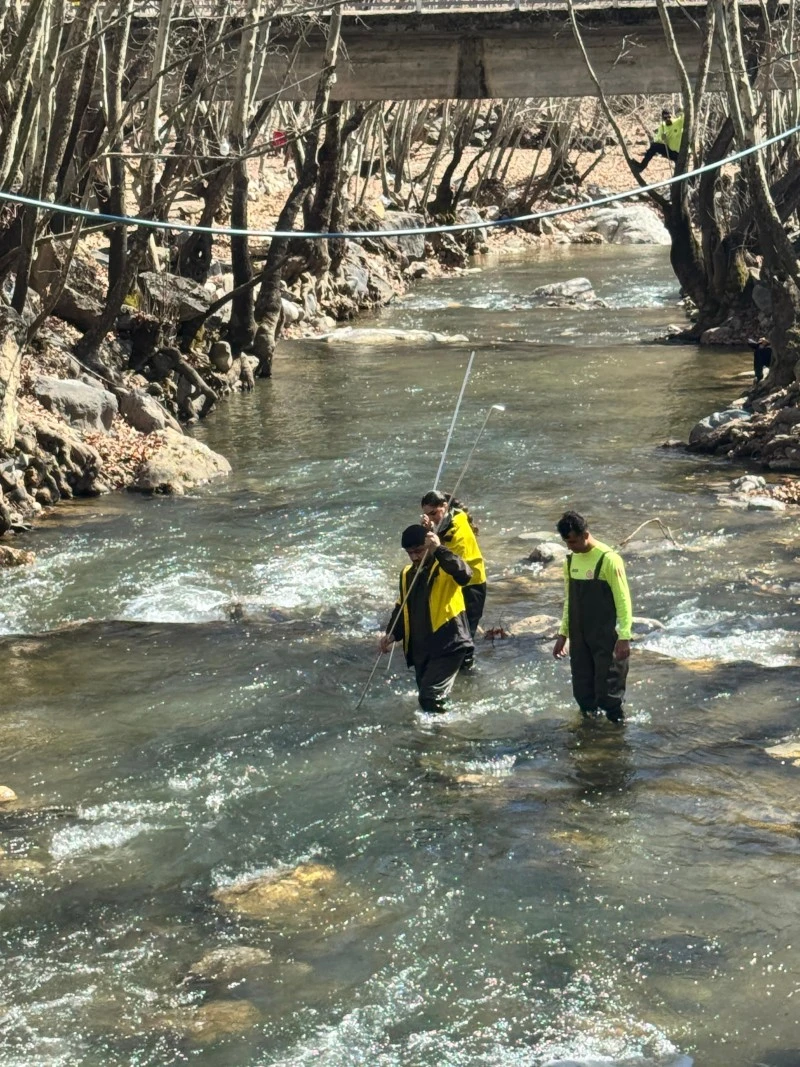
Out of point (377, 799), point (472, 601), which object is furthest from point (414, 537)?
point (472, 601)

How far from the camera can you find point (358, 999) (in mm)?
6977

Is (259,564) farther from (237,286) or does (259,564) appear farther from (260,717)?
(237,286)

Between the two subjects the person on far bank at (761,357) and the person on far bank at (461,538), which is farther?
the person on far bank at (761,357)

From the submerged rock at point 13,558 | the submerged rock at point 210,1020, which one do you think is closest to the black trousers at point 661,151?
the submerged rock at point 13,558

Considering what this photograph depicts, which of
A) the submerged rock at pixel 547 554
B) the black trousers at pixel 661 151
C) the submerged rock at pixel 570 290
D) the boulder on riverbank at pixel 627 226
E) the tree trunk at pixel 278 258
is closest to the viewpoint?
the submerged rock at pixel 547 554

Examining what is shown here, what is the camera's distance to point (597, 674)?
9789mm

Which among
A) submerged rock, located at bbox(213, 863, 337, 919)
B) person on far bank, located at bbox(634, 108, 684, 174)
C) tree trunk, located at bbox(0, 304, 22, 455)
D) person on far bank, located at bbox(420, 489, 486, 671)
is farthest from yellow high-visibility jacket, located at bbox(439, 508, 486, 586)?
person on far bank, located at bbox(634, 108, 684, 174)

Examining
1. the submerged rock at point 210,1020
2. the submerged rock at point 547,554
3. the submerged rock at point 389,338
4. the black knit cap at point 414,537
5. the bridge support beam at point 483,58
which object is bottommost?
the submerged rock at point 210,1020

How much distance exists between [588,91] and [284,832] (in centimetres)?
2056

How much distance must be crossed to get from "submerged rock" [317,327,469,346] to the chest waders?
18100 millimetres

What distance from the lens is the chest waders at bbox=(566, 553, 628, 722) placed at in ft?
31.3

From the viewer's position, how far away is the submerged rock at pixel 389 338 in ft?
90.9

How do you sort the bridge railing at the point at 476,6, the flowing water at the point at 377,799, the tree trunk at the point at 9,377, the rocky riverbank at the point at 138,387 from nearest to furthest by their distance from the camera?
the flowing water at the point at 377,799 → the tree trunk at the point at 9,377 → the rocky riverbank at the point at 138,387 → the bridge railing at the point at 476,6

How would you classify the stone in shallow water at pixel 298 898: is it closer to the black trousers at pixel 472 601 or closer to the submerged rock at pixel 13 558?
the black trousers at pixel 472 601
